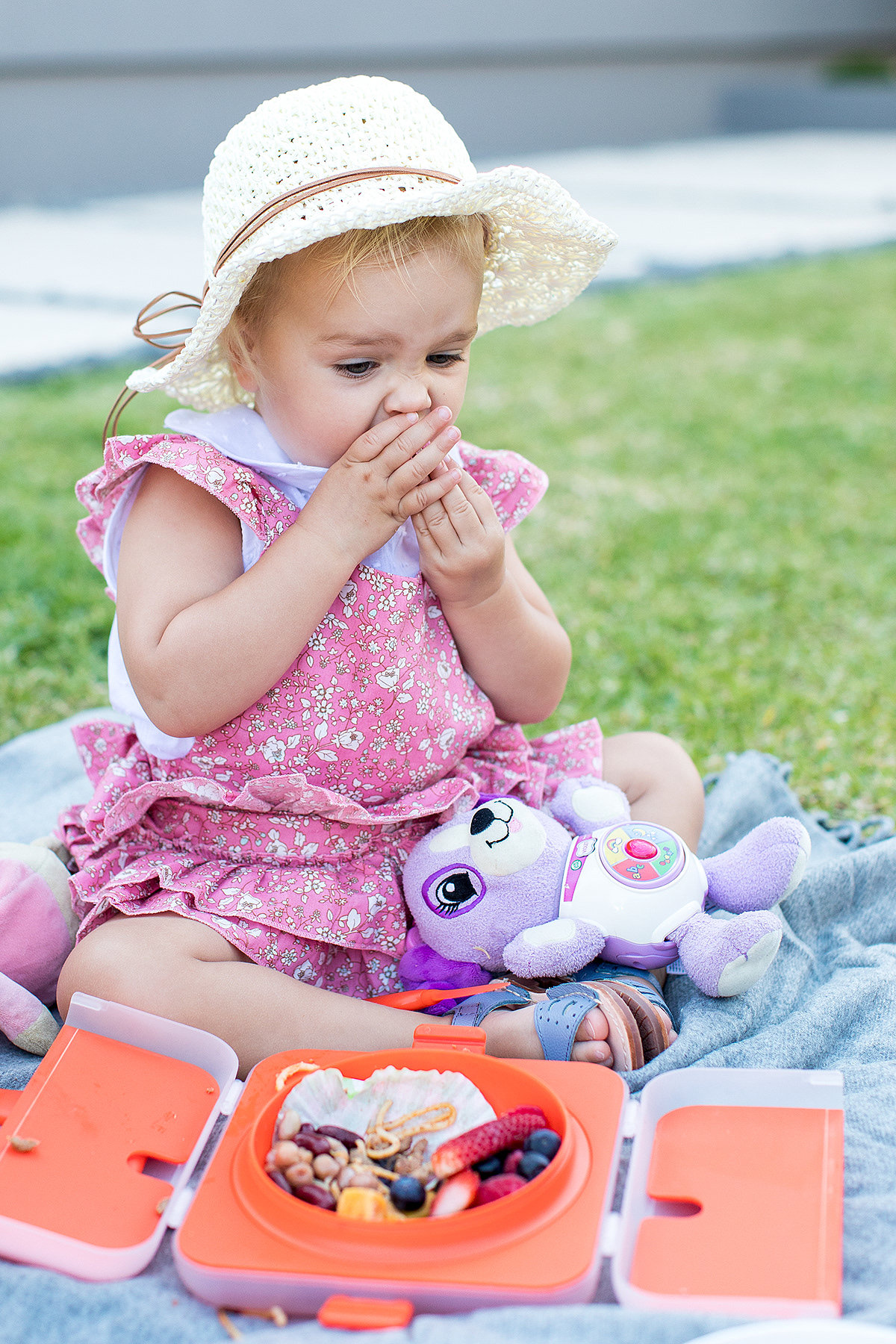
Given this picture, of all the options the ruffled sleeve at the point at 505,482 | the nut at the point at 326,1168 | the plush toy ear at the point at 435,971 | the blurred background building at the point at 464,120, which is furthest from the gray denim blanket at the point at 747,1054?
the blurred background building at the point at 464,120

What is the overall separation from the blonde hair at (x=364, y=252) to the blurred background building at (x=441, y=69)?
6.39 metres

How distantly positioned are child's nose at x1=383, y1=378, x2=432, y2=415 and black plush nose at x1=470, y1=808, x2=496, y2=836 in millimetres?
445

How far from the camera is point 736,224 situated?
23.9 feet

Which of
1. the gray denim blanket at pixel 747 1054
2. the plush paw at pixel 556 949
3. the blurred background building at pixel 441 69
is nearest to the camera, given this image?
the gray denim blanket at pixel 747 1054

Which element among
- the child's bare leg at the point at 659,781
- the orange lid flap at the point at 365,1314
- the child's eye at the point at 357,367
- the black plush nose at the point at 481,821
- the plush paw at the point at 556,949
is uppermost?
the child's eye at the point at 357,367

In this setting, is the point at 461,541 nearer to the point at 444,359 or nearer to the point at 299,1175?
the point at 444,359

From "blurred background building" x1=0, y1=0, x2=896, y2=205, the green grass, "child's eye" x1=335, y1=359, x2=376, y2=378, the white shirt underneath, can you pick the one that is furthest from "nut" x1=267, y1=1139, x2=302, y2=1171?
"blurred background building" x1=0, y1=0, x2=896, y2=205

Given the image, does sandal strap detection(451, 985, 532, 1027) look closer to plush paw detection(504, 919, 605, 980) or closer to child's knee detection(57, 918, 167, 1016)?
plush paw detection(504, 919, 605, 980)

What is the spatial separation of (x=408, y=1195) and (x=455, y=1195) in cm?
4

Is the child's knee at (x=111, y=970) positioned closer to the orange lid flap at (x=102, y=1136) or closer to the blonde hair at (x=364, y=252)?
the orange lid flap at (x=102, y=1136)

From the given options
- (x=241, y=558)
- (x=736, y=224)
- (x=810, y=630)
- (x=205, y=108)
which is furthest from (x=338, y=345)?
(x=205, y=108)

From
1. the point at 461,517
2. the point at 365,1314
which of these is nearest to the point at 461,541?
the point at 461,517

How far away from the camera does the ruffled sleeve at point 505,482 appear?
169cm

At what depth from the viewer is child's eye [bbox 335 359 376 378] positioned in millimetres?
1400
